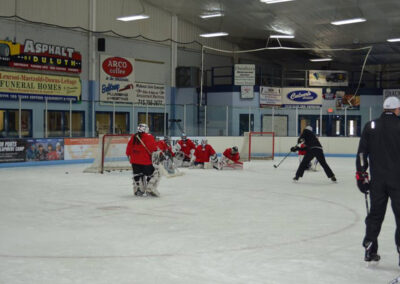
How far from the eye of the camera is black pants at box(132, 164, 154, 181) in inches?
432

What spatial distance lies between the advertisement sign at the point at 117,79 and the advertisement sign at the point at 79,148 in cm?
432

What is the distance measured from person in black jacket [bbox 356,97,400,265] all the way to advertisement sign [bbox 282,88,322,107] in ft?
81.7

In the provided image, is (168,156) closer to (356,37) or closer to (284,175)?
(284,175)

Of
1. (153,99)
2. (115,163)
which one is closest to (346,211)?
(115,163)

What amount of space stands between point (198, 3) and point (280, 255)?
19184mm

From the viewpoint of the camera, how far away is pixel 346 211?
941 cm

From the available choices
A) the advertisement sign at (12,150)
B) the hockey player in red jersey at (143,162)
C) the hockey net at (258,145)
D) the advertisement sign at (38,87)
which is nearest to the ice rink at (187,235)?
the hockey player in red jersey at (143,162)

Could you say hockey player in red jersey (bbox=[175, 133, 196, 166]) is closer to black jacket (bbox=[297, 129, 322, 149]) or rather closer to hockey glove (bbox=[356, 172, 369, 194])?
black jacket (bbox=[297, 129, 322, 149])

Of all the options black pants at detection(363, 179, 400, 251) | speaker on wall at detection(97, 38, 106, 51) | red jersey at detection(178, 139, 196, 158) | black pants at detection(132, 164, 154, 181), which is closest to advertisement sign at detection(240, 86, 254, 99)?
speaker on wall at detection(97, 38, 106, 51)

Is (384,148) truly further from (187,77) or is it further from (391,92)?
(391,92)

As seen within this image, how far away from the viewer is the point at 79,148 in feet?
68.9

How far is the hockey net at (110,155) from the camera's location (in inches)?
661

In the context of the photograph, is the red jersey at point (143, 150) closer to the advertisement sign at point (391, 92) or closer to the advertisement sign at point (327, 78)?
A: the advertisement sign at point (391, 92)

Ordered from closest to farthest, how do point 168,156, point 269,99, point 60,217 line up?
1. point 60,217
2. point 168,156
3. point 269,99
